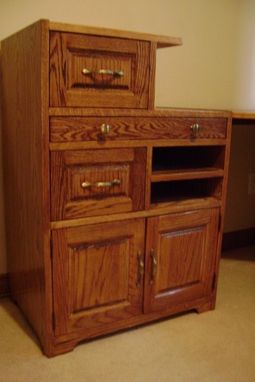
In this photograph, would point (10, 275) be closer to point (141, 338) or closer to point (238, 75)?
point (141, 338)

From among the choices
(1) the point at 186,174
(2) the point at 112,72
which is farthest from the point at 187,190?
(2) the point at 112,72

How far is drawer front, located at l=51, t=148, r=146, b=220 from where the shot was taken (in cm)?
120

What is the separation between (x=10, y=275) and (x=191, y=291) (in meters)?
0.75

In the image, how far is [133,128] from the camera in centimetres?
128

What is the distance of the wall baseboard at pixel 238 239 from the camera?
90.1 inches

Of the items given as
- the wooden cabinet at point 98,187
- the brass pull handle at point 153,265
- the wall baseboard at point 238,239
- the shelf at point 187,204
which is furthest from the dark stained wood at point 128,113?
the wall baseboard at point 238,239

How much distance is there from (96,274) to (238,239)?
1272 millimetres

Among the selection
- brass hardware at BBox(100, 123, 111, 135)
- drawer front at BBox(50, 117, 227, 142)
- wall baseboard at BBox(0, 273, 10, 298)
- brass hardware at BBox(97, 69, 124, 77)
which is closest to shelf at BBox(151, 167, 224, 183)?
drawer front at BBox(50, 117, 227, 142)

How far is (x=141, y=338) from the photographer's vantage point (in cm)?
143

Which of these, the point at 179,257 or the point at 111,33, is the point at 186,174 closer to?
the point at 179,257

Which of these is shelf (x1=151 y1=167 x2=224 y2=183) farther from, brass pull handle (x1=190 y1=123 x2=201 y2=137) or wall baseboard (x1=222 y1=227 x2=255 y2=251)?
wall baseboard (x1=222 y1=227 x2=255 y2=251)

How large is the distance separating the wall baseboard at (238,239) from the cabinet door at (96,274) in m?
1.01

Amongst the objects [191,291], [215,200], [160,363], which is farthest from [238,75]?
[160,363]

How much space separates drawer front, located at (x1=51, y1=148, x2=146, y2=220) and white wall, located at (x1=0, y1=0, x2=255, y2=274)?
0.54m
